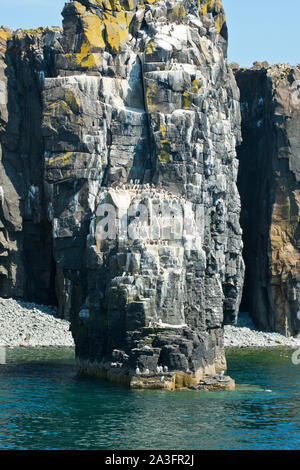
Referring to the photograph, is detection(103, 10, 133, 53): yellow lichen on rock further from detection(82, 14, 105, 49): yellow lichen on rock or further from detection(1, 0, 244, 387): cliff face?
detection(82, 14, 105, 49): yellow lichen on rock

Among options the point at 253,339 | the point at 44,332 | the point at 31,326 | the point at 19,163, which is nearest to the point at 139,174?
the point at 44,332

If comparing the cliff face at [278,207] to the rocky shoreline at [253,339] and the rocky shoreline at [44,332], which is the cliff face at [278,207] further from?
the rocky shoreline at [44,332]

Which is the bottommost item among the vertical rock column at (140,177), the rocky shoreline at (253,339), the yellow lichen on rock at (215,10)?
the rocky shoreline at (253,339)

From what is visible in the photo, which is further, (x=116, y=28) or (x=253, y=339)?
(x=253, y=339)

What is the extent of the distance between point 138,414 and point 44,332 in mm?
55105

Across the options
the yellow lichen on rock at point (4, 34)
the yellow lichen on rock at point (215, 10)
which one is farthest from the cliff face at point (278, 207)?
the yellow lichen on rock at point (4, 34)

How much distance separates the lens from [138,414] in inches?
3095

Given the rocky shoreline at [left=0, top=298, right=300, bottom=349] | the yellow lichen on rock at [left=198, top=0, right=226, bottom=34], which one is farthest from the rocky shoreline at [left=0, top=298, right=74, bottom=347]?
the yellow lichen on rock at [left=198, top=0, right=226, bottom=34]

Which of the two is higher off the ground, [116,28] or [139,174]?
[116,28]

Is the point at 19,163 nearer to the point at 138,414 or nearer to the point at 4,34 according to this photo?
the point at 4,34

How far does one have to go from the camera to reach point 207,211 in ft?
379

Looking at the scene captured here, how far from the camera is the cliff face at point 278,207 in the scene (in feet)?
481

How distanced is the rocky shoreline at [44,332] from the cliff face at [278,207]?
465 centimetres

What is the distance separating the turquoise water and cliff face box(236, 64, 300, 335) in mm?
43005
